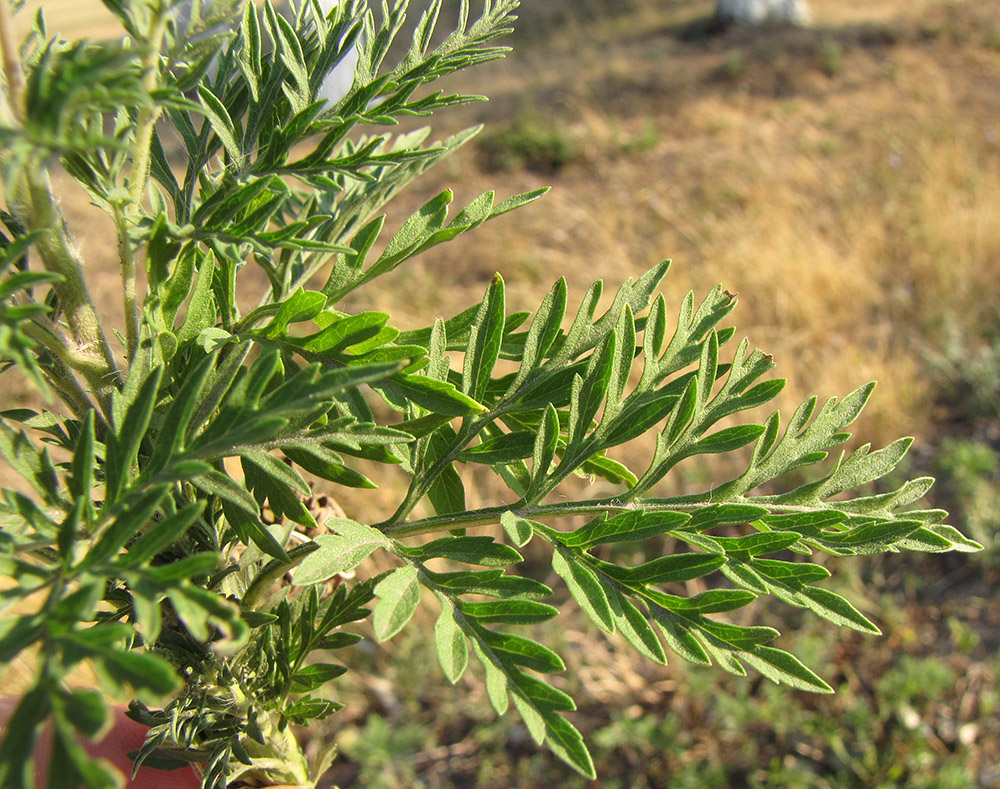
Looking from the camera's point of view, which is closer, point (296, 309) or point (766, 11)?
point (296, 309)

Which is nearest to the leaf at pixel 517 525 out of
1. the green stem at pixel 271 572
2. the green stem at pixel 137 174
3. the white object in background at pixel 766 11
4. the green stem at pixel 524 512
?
the green stem at pixel 524 512

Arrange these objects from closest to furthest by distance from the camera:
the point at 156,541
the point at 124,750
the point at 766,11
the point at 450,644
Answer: the point at 156,541 < the point at 450,644 < the point at 124,750 < the point at 766,11

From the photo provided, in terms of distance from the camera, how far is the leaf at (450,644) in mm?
469

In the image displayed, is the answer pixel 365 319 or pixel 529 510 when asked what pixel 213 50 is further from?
pixel 529 510

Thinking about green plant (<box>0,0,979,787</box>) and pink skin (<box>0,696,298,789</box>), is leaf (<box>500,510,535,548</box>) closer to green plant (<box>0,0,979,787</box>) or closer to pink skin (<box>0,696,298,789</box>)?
green plant (<box>0,0,979,787</box>)

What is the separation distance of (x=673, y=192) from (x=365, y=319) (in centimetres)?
566

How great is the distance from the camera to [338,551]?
1.59 feet

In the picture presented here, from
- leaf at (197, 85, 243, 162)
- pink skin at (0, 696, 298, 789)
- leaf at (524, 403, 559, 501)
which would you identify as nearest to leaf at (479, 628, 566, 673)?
leaf at (524, 403, 559, 501)

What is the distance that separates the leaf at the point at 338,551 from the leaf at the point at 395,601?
0.02 metres

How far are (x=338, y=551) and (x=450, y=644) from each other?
0.31 ft

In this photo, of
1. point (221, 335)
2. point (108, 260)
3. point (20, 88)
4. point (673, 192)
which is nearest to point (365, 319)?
point (221, 335)

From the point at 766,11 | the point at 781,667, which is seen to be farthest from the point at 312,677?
the point at 766,11

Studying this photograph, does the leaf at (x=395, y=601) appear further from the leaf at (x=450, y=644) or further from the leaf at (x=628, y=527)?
the leaf at (x=628, y=527)

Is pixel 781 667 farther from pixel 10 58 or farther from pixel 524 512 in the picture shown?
pixel 10 58
